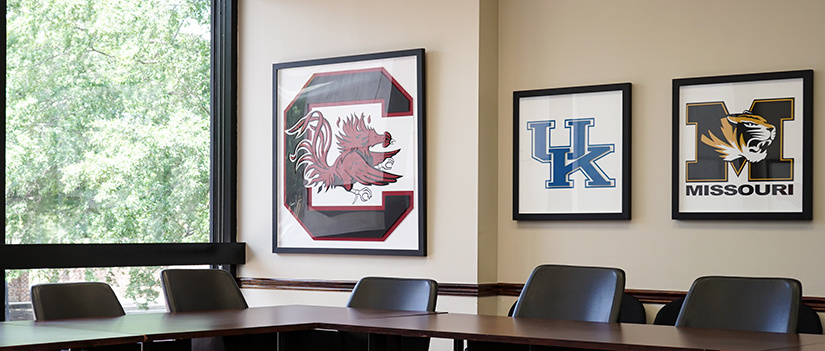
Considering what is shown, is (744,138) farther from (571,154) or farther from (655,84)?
(571,154)

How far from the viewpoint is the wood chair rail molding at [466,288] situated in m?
5.15

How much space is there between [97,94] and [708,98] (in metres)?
3.64

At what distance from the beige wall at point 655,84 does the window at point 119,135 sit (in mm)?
2033

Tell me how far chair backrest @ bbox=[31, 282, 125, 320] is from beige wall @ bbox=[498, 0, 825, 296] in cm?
231

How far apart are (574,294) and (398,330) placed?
3.17 ft

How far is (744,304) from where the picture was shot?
12.7 ft

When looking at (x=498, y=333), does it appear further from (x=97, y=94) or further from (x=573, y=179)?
(x=97, y=94)

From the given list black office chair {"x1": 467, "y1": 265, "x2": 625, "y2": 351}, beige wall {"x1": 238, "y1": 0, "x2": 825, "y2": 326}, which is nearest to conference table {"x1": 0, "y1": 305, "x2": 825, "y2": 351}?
black office chair {"x1": 467, "y1": 265, "x2": 625, "y2": 351}

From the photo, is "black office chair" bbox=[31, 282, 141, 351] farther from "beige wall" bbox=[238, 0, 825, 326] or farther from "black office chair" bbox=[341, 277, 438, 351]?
"beige wall" bbox=[238, 0, 825, 326]

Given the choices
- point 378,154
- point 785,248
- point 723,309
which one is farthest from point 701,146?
point 378,154

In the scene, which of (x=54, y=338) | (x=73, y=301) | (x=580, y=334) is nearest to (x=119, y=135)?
(x=73, y=301)

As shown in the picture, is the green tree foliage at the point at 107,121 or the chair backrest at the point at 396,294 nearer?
the chair backrest at the point at 396,294

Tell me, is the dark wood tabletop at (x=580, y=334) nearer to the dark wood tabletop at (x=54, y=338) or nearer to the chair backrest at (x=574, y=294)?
the chair backrest at (x=574, y=294)

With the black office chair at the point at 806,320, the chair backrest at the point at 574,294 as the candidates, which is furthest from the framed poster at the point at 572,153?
the chair backrest at the point at 574,294
